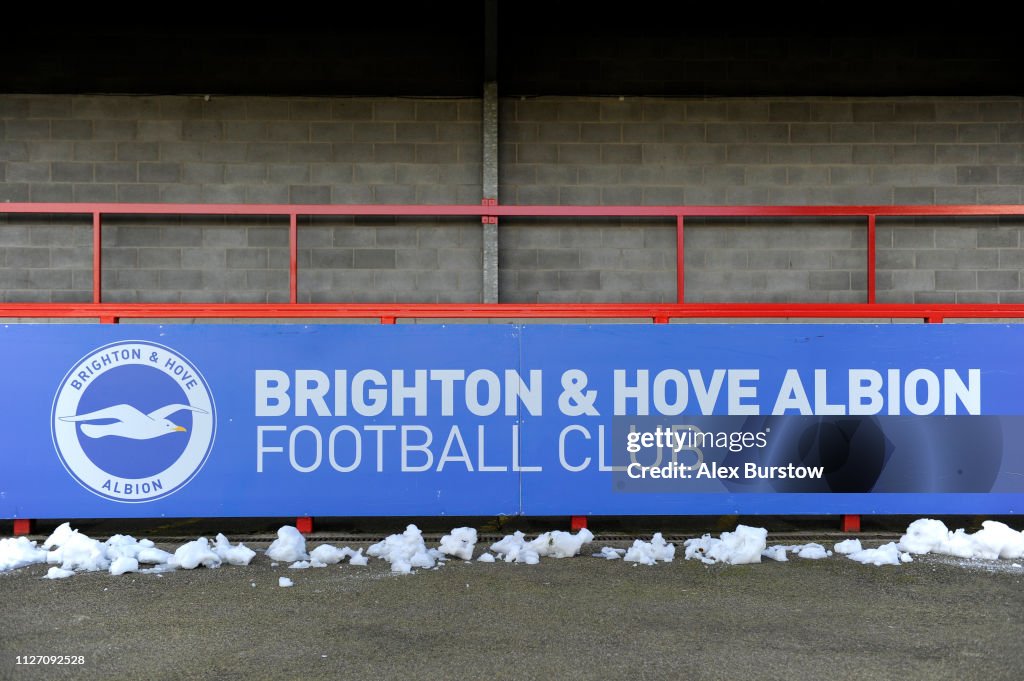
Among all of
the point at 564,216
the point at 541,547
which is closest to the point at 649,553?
the point at 541,547

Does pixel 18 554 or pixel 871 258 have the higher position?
pixel 871 258

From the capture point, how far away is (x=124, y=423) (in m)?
6.74

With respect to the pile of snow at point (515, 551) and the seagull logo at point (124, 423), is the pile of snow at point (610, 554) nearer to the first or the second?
the pile of snow at point (515, 551)

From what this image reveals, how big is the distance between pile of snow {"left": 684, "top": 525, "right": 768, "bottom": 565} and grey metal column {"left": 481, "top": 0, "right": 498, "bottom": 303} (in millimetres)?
3925

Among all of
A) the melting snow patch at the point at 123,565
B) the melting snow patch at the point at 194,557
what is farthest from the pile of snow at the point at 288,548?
the melting snow patch at the point at 123,565

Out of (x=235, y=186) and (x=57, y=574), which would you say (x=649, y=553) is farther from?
(x=235, y=186)

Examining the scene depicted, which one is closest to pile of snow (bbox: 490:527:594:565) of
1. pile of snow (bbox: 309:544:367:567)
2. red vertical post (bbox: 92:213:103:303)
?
pile of snow (bbox: 309:544:367:567)

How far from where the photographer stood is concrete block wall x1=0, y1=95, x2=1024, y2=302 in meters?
9.53

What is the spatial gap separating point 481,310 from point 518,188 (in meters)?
2.76

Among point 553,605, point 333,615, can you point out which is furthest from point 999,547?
point 333,615

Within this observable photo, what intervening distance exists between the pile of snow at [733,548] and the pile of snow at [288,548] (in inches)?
106

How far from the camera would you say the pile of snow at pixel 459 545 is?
622 cm

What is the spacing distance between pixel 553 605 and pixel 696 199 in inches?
232

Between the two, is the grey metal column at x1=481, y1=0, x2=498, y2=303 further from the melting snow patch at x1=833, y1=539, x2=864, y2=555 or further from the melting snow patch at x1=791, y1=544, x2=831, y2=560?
the melting snow patch at x1=833, y1=539, x2=864, y2=555
